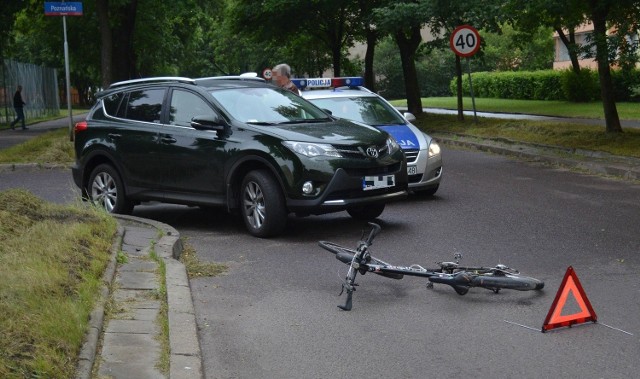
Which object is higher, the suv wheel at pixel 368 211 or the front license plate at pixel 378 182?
the front license plate at pixel 378 182

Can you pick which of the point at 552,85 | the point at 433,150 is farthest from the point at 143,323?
the point at 552,85

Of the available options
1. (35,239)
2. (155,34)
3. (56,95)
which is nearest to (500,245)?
(35,239)

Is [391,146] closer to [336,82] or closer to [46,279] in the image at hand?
[336,82]

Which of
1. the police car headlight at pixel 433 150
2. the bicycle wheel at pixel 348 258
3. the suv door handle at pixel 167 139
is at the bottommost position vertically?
the bicycle wheel at pixel 348 258

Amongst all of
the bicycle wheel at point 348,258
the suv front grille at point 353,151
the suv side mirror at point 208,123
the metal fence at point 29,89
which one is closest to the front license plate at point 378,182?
the suv front grille at point 353,151

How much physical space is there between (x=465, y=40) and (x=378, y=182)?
16523mm

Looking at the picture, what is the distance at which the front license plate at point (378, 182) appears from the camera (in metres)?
10.7

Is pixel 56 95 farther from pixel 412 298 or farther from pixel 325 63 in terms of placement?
pixel 412 298

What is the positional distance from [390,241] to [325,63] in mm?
51884

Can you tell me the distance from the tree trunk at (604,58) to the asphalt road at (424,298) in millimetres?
5771

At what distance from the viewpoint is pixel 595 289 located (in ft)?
25.6

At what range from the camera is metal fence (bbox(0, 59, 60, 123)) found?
134 feet

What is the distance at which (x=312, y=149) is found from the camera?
1050 centimetres

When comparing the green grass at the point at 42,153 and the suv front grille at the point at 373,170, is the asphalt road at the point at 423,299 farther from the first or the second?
the green grass at the point at 42,153
